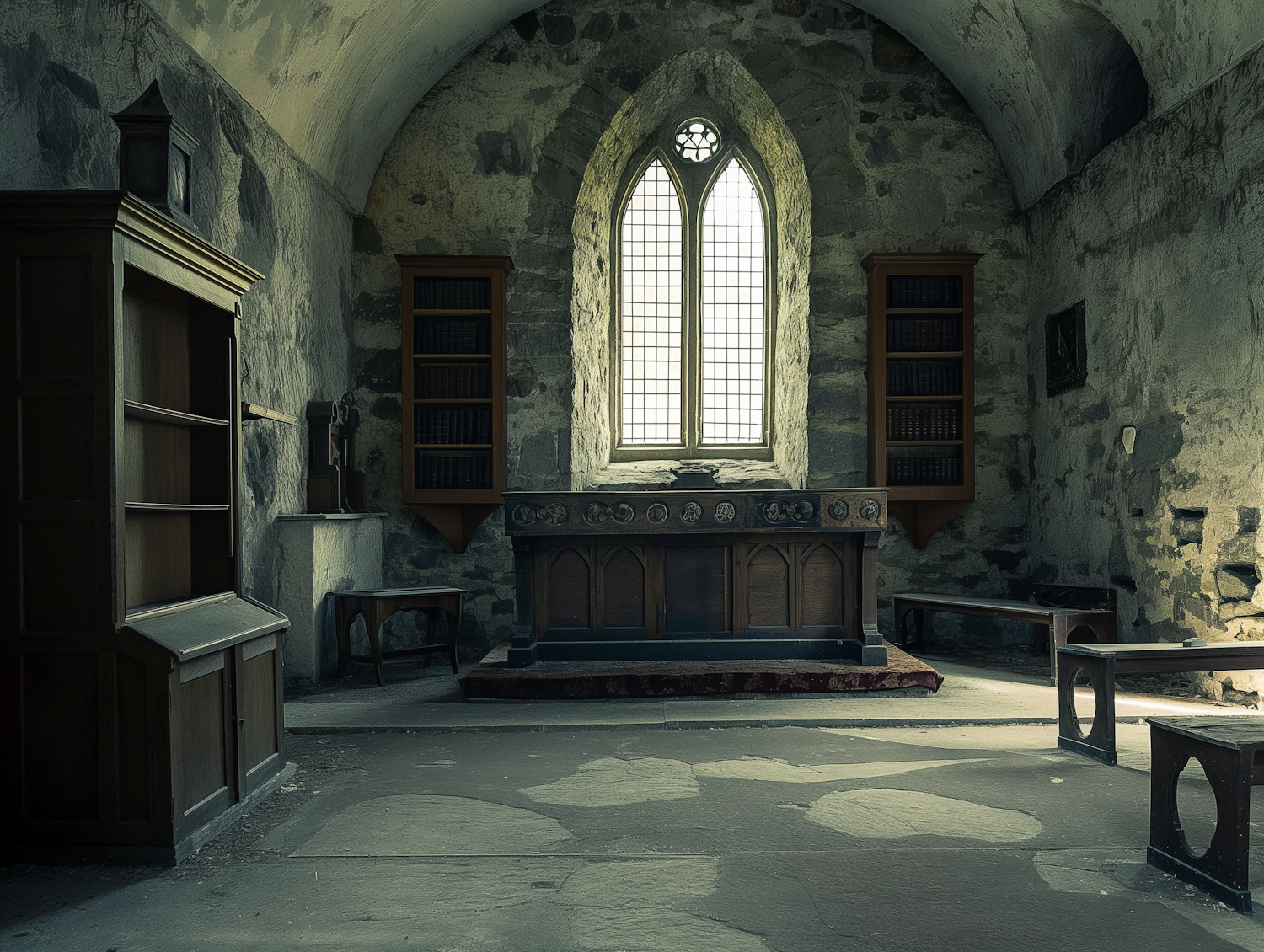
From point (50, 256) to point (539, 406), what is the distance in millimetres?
4352

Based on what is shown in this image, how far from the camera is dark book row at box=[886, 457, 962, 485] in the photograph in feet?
22.6

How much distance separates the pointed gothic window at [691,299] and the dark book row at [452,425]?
1.25 meters

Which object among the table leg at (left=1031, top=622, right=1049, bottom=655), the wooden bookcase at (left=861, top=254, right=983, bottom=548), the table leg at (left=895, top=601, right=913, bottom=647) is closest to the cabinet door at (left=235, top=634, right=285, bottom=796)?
the table leg at (left=895, top=601, right=913, bottom=647)

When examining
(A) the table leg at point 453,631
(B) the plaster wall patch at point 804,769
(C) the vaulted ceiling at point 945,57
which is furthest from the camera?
(A) the table leg at point 453,631

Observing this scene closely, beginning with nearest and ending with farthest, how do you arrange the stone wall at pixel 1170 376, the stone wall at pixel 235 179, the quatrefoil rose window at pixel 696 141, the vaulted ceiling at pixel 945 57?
1. the stone wall at pixel 235 179
2. the stone wall at pixel 1170 376
3. the vaulted ceiling at pixel 945 57
4. the quatrefoil rose window at pixel 696 141

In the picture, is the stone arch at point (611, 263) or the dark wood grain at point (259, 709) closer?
the dark wood grain at point (259, 709)

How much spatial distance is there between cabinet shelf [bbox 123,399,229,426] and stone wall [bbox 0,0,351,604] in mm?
907

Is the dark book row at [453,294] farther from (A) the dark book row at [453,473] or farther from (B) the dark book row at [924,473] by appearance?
(B) the dark book row at [924,473]

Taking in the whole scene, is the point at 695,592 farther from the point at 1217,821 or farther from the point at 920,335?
the point at 1217,821

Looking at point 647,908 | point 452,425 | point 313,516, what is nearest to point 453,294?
point 452,425

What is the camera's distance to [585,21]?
23.0 feet

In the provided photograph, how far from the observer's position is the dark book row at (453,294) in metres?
6.81

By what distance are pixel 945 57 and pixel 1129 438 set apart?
3.06 meters

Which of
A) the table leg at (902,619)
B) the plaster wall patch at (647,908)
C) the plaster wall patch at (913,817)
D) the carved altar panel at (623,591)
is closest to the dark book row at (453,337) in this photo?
the carved altar panel at (623,591)
